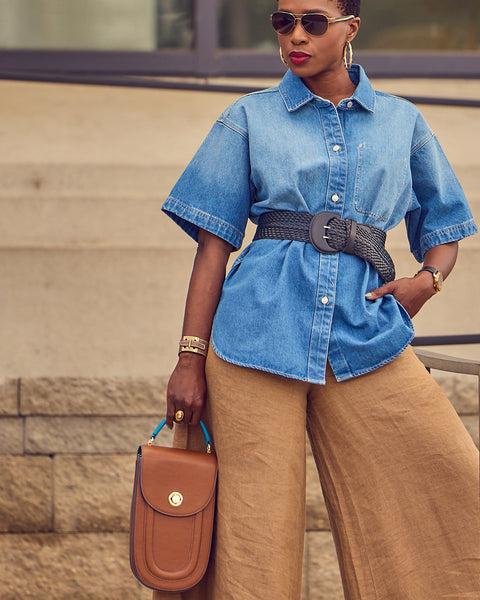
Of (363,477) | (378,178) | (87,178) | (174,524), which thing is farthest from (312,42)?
(87,178)

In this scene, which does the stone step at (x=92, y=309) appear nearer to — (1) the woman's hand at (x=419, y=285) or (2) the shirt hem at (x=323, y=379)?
(1) the woman's hand at (x=419, y=285)

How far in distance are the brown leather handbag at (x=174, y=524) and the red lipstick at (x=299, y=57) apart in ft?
2.84

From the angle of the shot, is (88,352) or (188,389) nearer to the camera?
(188,389)

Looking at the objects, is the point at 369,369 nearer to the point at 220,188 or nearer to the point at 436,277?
the point at 436,277

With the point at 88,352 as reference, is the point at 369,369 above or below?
above

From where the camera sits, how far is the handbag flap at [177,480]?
184 cm

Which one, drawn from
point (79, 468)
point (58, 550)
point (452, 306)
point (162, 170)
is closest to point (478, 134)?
point (452, 306)

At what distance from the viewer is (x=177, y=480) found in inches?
73.0

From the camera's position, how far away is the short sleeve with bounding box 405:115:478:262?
6.34 feet

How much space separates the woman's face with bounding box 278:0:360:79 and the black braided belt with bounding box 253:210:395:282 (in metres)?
0.31

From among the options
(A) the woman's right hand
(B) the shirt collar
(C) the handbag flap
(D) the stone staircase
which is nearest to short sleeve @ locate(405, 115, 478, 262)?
(B) the shirt collar

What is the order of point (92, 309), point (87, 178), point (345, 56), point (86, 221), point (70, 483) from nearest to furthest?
point (345, 56) → point (70, 483) → point (92, 309) → point (86, 221) → point (87, 178)

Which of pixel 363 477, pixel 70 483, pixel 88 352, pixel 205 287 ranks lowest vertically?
pixel 70 483

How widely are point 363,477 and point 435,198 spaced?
0.65 metres
